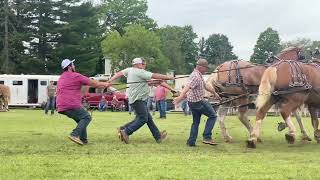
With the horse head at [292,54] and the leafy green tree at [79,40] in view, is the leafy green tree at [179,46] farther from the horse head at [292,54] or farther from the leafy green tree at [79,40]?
the horse head at [292,54]

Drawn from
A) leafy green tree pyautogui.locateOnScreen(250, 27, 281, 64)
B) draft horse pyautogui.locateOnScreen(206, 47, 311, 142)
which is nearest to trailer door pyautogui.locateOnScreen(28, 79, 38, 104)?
draft horse pyautogui.locateOnScreen(206, 47, 311, 142)

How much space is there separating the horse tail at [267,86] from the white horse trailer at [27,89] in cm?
3212

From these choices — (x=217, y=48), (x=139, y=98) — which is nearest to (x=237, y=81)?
(x=139, y=98)

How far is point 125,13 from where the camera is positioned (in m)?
101

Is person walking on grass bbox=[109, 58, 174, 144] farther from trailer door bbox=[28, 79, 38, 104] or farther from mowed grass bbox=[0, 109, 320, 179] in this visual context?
trailer door bbox=[28, 79, 38, 104]

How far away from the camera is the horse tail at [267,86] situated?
1234cm

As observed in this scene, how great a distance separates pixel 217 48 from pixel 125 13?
160 feet

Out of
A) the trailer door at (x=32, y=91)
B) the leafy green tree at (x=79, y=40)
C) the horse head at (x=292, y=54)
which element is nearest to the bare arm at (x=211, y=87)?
the horse head at (x=292, y=54)

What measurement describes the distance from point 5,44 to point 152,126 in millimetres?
52047

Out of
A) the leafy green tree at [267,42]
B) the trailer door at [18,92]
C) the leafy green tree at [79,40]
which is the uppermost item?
the leafy green tree at [267,42]

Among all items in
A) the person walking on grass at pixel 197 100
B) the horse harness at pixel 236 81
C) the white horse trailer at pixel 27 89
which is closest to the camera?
the person walking on grass at pixel 197 100

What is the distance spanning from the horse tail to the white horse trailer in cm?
3212

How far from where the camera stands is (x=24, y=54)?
62844 millimetres

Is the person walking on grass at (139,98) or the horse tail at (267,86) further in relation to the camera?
the person walking on grass at (139,98)
